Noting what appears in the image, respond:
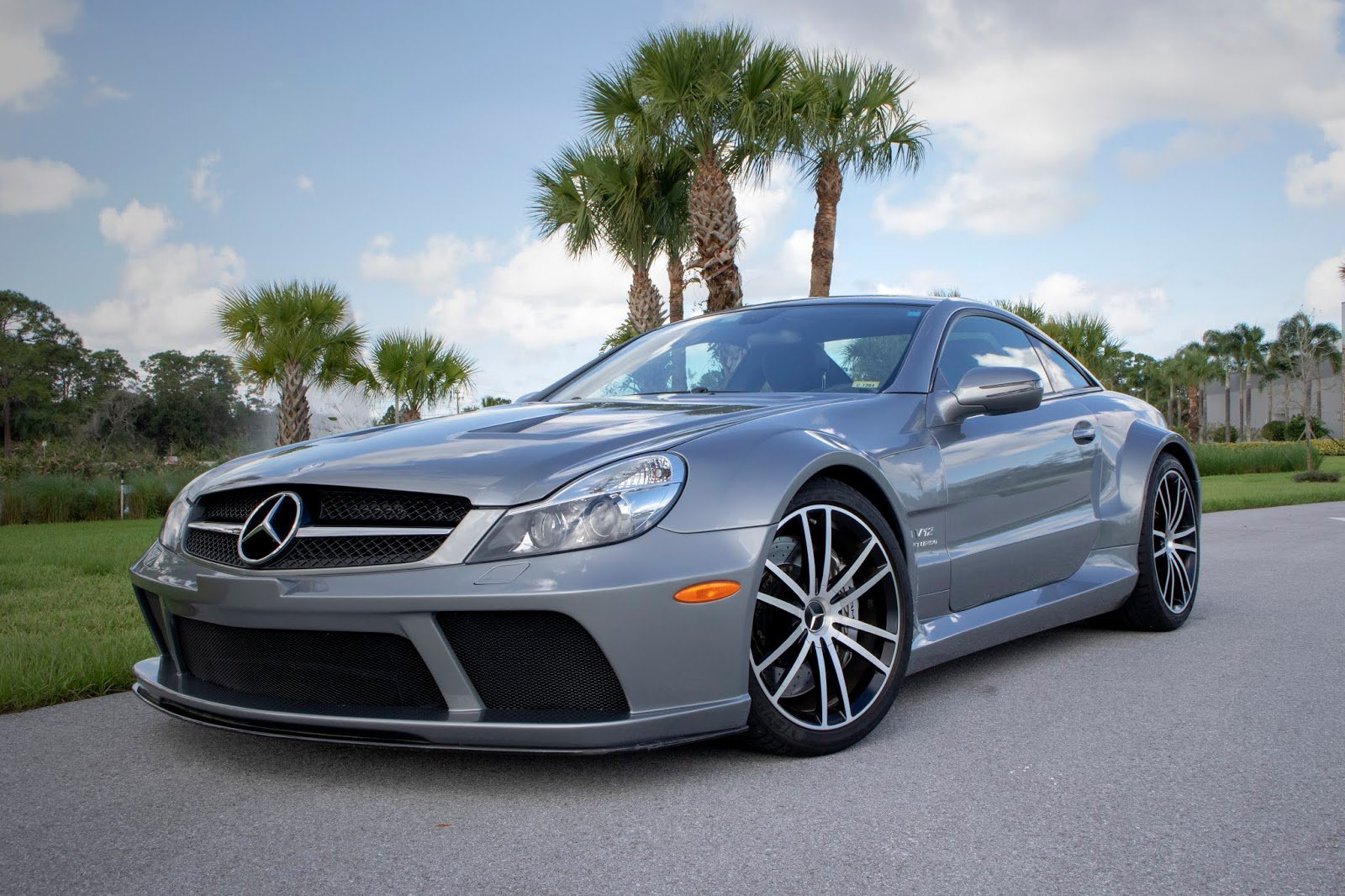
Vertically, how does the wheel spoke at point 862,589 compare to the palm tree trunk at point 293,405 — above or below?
below

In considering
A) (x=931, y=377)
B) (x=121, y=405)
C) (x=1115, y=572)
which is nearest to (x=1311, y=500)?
(x=1115, y=572)

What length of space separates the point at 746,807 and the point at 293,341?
72.8 feet

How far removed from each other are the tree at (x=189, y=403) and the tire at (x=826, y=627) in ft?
181

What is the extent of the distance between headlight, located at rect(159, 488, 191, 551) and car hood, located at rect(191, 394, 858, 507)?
7 centimetres

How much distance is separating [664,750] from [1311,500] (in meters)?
14.1

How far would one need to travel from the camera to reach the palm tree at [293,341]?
74.4ft

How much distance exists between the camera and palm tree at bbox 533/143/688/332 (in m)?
18.4

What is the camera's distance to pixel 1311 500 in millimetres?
14539

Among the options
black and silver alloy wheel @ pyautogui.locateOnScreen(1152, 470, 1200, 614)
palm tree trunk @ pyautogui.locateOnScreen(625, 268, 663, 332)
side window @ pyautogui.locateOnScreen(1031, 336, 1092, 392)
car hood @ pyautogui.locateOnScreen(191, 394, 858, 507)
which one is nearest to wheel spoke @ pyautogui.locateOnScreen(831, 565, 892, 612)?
car hood @ pyautogui.locateOnScreen(191, 394, 858, 507)

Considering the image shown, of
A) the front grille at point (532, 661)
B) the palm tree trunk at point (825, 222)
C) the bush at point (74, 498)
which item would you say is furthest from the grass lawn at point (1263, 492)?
the bush at point (74, 498)

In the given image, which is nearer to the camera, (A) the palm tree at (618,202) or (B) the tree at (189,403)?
(A) the palm tree at (618,202)

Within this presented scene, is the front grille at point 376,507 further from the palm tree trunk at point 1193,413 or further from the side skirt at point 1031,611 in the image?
the palm tree trunk at point 1193,413

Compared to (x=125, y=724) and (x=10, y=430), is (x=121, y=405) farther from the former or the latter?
(x=125, y=724)

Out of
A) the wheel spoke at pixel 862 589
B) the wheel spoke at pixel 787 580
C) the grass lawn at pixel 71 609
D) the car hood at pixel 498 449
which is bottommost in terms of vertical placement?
the grass lawn at pixel 71 609
